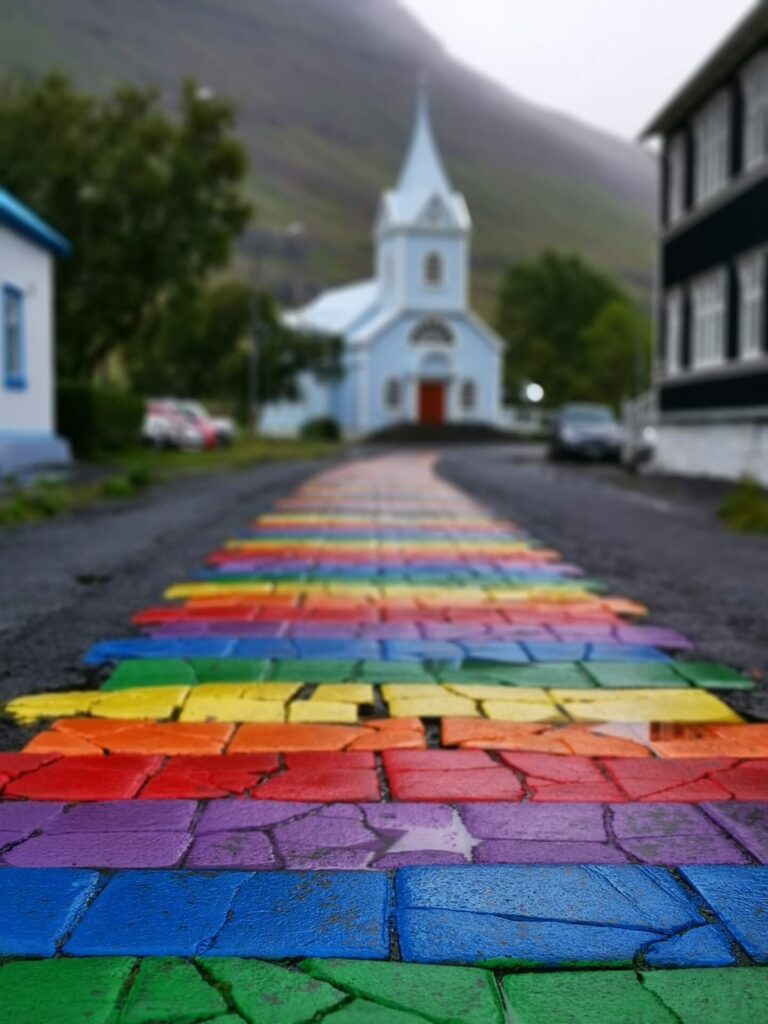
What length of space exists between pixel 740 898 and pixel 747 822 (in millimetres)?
→ 578

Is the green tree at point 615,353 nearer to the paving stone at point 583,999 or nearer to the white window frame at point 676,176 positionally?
the white window frame at point 676,176

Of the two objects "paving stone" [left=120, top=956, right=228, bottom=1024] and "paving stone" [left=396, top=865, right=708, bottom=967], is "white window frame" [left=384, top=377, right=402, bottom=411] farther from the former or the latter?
"paving stone" [left=120, top=956, right=228, bottom=1024]

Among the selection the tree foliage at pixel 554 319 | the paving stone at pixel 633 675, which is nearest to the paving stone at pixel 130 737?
the paving stone at pixel 633 675

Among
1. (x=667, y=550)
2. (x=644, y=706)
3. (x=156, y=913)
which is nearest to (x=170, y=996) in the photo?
(x=156, y=913)

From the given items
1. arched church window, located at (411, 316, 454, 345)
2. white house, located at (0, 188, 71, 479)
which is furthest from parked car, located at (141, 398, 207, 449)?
arched church window, located at (411, 316, 454, 345)

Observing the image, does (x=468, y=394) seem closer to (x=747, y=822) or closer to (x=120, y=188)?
(x=120, y=188)

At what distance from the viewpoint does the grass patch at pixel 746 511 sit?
13.4 metres

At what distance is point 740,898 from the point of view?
2951 mm

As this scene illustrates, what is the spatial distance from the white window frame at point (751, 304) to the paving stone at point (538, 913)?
60.2 ft

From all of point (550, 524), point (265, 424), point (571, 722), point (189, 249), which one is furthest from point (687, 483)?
point (265, 424)

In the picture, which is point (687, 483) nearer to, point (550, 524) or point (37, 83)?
point (550, 524)

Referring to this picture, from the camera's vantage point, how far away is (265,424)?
249 ft

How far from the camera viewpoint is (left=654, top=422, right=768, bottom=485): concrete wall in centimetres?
2047

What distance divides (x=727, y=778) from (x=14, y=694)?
2875mm
